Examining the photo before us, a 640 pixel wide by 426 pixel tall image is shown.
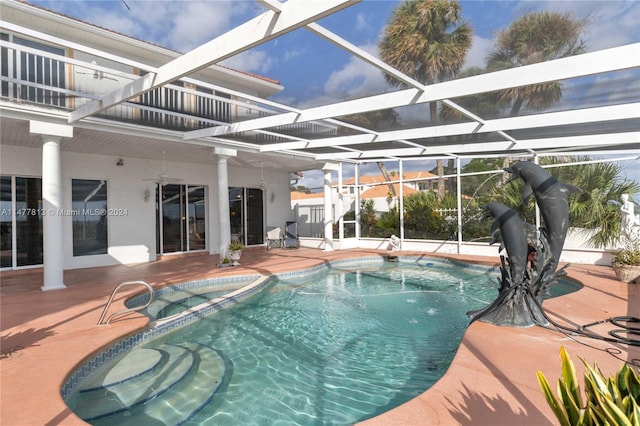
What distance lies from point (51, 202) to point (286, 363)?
6.14m

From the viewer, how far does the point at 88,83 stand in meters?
7.71

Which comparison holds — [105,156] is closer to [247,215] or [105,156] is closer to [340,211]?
[247,215]

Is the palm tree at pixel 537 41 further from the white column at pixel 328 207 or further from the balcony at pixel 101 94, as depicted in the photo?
the white column at pixel 328 207

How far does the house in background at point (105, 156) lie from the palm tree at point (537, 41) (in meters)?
4.37

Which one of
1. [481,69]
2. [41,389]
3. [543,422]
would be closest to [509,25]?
[481,69]

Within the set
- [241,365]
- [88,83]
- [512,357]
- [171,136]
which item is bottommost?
[241,365]

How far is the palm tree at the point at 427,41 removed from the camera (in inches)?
199

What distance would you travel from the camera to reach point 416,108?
688 cm

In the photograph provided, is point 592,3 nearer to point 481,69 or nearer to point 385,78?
point 481,69

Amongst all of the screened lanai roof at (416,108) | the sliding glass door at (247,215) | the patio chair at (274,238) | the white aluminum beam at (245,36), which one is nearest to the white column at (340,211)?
the screened lanai roof at (416,108)

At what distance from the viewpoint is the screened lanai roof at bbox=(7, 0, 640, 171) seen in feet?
12.8

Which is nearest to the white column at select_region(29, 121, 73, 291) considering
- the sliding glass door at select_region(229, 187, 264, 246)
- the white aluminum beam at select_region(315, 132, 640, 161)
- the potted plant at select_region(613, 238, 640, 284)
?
the sliding glass door at select_region(229, 187, 264, 246)

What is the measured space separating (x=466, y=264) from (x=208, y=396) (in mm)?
9576

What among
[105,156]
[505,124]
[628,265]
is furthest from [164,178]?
[628,265]
